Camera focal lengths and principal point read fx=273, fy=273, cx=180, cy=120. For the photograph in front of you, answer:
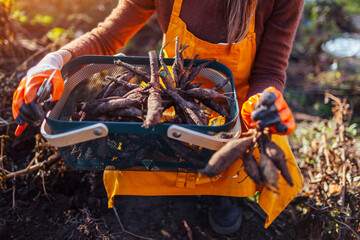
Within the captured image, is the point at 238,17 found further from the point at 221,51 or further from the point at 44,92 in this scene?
the point at 44,92

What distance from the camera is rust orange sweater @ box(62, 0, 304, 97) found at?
1.70 metres

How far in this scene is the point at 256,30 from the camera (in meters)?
1.80

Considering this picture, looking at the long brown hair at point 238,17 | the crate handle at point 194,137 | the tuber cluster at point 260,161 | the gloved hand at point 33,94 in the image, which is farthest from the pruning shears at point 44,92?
the long brown hair at point 238,17

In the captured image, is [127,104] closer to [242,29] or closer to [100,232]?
[242,29]

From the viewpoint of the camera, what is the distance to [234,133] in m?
1.29

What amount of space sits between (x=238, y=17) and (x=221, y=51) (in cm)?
23

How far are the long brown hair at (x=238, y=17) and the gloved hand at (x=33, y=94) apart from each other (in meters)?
1.01

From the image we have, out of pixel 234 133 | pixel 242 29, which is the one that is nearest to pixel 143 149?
pixel 234 133

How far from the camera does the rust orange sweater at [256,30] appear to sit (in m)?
1.70

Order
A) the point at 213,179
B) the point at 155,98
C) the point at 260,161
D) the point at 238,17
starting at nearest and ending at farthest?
the point at 260,161 < the point at 155,98 < the point at 213,179 < the point at 238,17

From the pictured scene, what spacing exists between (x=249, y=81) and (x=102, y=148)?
1085 mm

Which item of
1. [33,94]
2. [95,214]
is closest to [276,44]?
[33,94]

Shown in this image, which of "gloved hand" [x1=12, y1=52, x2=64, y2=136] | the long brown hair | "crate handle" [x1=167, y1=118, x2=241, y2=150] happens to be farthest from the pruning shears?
the long brown hair

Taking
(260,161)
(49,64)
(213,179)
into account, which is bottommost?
(213,179)
